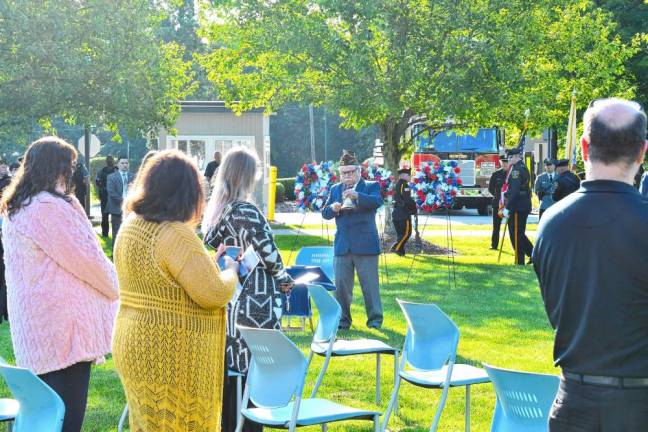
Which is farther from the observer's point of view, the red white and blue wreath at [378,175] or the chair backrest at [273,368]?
the red white and blue wreath at [378,175]

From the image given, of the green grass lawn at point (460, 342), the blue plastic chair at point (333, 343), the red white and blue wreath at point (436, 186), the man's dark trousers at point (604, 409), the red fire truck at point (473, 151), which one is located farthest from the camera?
the red fire truck at point (473, 151)

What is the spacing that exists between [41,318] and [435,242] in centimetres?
1926

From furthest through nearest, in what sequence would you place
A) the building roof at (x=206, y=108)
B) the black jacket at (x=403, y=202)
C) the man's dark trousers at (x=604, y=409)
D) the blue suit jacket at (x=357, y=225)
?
the building roof at (x=206, y=108), the black jacket at (x=403, y=202), the blue suit jacket at (x=357, y=225), the man's dark trousers at (x=604, y=409)

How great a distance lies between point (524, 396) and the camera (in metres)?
4.46

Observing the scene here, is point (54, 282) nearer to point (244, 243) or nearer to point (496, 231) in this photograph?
point (244, 243)

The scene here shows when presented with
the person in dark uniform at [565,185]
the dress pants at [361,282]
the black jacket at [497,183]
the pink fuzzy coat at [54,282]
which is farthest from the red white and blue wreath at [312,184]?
the pink fuzzy coat at [54,282]

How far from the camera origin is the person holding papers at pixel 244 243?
6.20m

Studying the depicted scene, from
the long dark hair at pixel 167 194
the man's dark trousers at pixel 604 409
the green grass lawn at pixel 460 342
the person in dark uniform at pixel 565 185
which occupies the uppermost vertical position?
the long dark hair at pixel 167 194

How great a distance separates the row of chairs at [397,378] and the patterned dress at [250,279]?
387 millimetres

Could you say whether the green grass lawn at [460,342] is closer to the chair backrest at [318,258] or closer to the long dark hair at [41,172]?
the chair backrest at [318,258]

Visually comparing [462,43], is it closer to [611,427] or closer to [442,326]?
[442,326]

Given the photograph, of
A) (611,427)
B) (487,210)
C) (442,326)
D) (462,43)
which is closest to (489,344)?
(442,326)

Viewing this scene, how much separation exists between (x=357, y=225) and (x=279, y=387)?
5.84 metres

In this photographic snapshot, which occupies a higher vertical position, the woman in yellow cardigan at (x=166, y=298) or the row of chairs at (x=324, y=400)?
the woman in yellow cardigan at (x=166, y=298)
